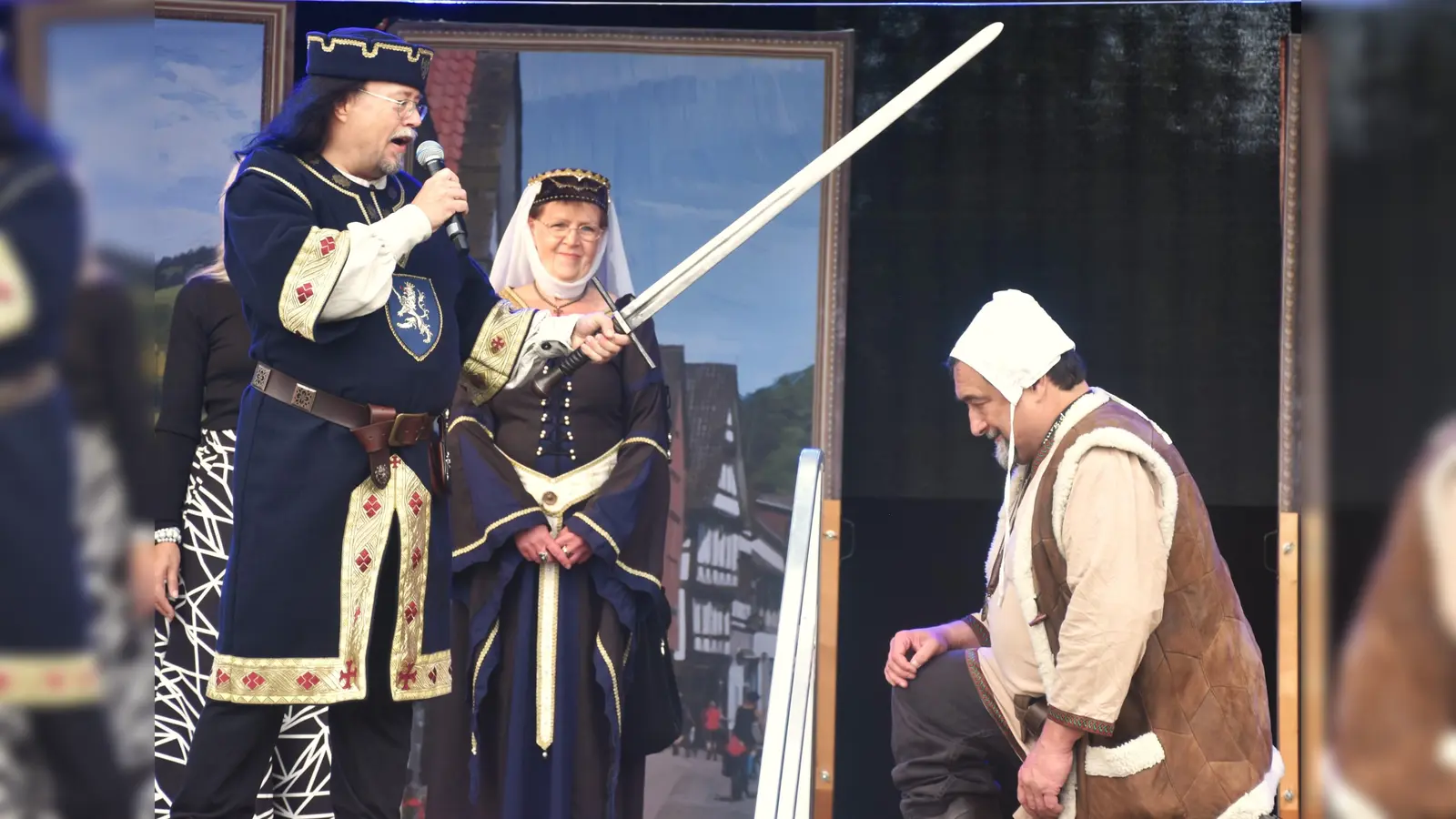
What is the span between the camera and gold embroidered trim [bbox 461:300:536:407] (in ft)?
8.76

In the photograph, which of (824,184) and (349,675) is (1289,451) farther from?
(349,675)

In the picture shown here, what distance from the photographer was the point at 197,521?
3.70 m

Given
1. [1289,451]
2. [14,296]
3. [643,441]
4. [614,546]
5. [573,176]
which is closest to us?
[14,296]

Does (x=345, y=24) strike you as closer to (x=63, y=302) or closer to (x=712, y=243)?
(x=712, y=243)

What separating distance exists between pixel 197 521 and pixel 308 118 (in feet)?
5.45

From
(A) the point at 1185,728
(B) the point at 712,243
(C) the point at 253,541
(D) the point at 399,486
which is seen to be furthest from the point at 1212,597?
(C) the point at 253,541

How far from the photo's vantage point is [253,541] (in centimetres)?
233

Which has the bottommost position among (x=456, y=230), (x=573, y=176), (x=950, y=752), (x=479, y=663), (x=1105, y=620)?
(x=950, y=752)

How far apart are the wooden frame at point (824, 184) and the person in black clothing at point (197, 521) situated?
3.98ft

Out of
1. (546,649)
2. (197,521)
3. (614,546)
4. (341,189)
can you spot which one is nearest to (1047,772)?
(614,546)

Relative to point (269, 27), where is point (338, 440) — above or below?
below

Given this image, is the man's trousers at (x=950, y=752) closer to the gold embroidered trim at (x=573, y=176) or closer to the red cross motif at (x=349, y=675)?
the red cross motif at (x=349, y=675)

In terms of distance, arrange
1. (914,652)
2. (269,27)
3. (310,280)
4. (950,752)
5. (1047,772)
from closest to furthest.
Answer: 1. (310,280)
2. (1047,772)
3. (950,752)
4. (914,652)
5. (269,27)

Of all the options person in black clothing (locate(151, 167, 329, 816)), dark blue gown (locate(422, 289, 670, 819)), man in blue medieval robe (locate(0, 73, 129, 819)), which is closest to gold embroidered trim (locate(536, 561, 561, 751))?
dark blue gown (locate(422, 289, 670, 819))
